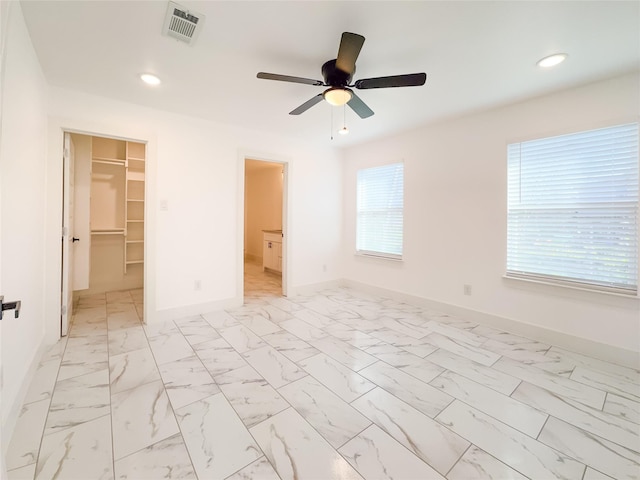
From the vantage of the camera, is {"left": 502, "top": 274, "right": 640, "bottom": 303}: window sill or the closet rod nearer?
{"left": 502, "top": 274, "right": 640, "bottom": 303}: window sill

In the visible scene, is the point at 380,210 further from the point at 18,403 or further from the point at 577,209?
the point at 18,403

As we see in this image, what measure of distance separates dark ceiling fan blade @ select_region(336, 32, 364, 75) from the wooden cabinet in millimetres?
4019

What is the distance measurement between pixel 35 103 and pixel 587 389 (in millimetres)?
4981

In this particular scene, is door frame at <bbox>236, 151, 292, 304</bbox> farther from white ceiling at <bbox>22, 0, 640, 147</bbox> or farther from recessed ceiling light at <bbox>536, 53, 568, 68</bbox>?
recessed ceiling light at <bbox>536, 53, 568, 68</bbox>

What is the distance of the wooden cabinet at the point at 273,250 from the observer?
5.77 m

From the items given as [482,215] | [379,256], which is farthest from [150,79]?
[482,215]

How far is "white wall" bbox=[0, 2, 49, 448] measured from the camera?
1641 mm

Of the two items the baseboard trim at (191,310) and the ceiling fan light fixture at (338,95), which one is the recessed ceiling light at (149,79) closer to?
the ceiling fan light fixture at (338,95)

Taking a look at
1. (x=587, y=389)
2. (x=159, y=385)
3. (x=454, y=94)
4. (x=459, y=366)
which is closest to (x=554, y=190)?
(x=454, y=94)

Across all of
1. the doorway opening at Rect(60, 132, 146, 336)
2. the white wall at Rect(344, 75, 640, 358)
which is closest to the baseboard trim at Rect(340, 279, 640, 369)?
the white wall at Rect(344, 75, 640, 358)

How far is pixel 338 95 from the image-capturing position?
7.11 ft

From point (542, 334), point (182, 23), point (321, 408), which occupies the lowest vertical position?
point (321, 408)

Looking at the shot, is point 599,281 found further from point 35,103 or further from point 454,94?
point 35,103

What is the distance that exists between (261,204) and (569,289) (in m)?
6.59
